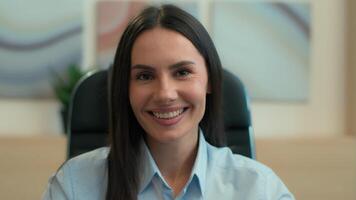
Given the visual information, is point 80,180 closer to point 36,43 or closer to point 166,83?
point 166,83

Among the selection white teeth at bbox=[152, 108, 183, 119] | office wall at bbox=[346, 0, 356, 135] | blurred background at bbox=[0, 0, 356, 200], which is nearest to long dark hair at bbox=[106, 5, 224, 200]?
white teeth at bbox=[152, 108, 183, 119]

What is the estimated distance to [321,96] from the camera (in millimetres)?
2465

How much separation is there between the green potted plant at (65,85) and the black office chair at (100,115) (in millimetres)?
741

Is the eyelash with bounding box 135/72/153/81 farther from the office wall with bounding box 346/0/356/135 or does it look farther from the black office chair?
the office wall with bounding box 346/0/356/135

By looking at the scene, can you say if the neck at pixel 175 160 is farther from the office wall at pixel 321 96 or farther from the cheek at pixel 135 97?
the office wall at pixel 321 96

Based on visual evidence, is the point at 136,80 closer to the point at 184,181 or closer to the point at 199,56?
the point at 199,56

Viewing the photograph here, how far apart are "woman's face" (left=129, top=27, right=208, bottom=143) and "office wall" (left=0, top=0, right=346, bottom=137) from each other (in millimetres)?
1350

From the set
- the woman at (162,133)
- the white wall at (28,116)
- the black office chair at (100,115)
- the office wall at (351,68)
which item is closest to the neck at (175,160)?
the woman at (162,133)

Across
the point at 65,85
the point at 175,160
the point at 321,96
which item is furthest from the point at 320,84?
the point at 175,160

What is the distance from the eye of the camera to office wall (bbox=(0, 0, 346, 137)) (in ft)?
7.99

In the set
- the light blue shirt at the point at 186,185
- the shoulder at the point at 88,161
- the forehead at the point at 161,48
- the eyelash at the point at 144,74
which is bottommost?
the light blue shirt at the point at 186,185

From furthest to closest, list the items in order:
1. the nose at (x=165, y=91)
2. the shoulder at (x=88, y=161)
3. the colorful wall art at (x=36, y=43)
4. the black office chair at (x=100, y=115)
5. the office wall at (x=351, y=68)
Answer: the office wall at (x=351, y=68) < the colorful wall art at (x=36, y=43) < the black office chair at (x=100, y=115) < the shoulder at (x=88, y=161) < the nose at (x=165, y=91)

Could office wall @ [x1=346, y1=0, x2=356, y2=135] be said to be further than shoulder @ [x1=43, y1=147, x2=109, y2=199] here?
Yes

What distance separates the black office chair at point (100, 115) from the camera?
141cm
